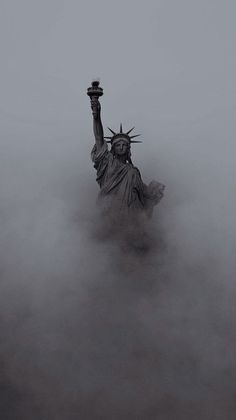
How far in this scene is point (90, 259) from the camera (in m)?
18.0

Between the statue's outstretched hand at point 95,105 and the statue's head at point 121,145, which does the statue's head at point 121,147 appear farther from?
the statue's outstretched hand at point 95,105

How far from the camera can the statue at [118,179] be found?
57.0ft

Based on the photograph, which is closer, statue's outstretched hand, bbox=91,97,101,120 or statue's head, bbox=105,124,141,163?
statue's outstretched hand, bbox=91,97,101,120

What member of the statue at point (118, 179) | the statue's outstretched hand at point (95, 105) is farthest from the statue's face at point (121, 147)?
the statue's outstretched hand at point (95, 105)

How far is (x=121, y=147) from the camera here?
17.8m

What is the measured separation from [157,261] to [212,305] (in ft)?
3.94

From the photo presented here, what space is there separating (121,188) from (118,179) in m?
0.17

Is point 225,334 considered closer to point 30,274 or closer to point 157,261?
point 157,261

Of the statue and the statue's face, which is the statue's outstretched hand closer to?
the statue

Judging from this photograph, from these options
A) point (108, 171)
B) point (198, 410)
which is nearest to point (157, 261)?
point (108, 171)

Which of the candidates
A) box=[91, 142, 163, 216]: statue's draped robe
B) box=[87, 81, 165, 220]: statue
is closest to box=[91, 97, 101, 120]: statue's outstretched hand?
box=[87, 81, 165, 220]: statue

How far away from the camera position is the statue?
17.4 meters

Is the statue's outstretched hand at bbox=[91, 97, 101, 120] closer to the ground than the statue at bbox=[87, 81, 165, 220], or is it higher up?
higher up

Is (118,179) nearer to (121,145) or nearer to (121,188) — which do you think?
(121,188)
